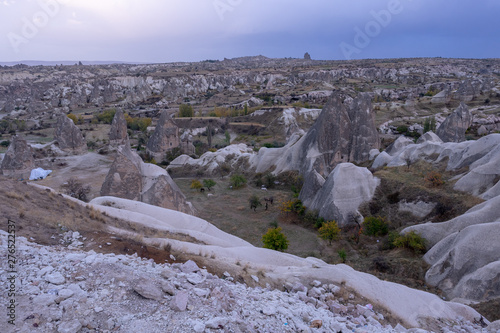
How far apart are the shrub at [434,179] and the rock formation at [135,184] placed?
14.2 metres

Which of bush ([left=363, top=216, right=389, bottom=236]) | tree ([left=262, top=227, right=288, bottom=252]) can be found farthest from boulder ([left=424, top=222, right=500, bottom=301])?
tree ([left=262, top=227, right=288, bottom=252])

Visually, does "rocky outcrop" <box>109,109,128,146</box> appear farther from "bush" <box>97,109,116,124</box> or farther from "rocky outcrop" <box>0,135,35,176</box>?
"bush" <box>97,109,116,124</box>

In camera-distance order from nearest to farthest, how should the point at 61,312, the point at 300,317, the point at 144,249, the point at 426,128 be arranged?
the point at 61,312 → the point at 300,317 → the point at 144,249 → the point at 426,128

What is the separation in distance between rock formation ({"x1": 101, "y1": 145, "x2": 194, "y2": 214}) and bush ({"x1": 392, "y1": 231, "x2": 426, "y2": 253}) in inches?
431

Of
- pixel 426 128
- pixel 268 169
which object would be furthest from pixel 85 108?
pixel 426 128

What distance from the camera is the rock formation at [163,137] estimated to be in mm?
37188

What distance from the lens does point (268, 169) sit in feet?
102

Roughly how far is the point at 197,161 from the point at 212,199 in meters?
10.3

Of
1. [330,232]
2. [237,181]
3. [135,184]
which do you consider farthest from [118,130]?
[330,232]

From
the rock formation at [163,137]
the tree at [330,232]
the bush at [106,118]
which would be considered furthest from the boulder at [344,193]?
the bush at [106,118]

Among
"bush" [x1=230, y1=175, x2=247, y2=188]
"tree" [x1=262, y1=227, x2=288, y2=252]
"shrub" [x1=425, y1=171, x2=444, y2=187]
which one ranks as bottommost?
"bush" [x1=230, y1=175, x2=247, y2=188]

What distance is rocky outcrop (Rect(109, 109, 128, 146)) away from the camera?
39625 mm

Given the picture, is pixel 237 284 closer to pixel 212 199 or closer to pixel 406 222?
pixel 406 222

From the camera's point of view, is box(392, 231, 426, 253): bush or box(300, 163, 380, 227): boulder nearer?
box(392, 231, 426, 253): bush
